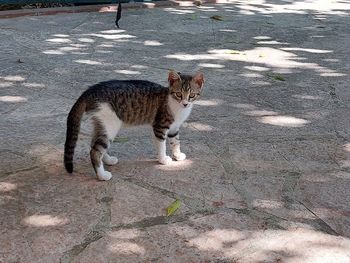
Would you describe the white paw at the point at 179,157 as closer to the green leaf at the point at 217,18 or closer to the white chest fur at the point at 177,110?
the white chest fur at the point at 177,110

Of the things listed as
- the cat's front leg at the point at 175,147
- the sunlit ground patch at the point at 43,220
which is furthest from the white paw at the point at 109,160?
the sunlit ground patch at the point at 43,220

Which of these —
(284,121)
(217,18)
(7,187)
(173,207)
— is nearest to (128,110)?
(173,207)

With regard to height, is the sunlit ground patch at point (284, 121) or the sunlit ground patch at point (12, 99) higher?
the sunlit ground patch at point (12, 99)

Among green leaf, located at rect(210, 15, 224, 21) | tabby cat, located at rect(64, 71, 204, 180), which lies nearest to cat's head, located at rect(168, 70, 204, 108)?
tabby cat, located at rect(64, 71, 204, 180)

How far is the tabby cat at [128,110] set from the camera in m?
3.73

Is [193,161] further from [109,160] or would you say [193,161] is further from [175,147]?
[109,160]

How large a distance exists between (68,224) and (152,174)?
0.86 metres

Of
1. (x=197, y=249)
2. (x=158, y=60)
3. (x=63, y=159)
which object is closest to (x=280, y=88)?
(x=158, y=60)

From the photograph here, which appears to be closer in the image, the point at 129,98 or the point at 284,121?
the point at 129,98

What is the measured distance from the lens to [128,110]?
3.88m

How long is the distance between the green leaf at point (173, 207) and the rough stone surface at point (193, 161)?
0.06 m

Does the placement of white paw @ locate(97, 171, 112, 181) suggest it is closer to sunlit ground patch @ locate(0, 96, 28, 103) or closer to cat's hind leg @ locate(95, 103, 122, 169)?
cat's hind leg @ locate(95, 103, 122, 169)

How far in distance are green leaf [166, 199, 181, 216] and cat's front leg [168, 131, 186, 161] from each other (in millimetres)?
640

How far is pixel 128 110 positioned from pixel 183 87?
0.42 metres
